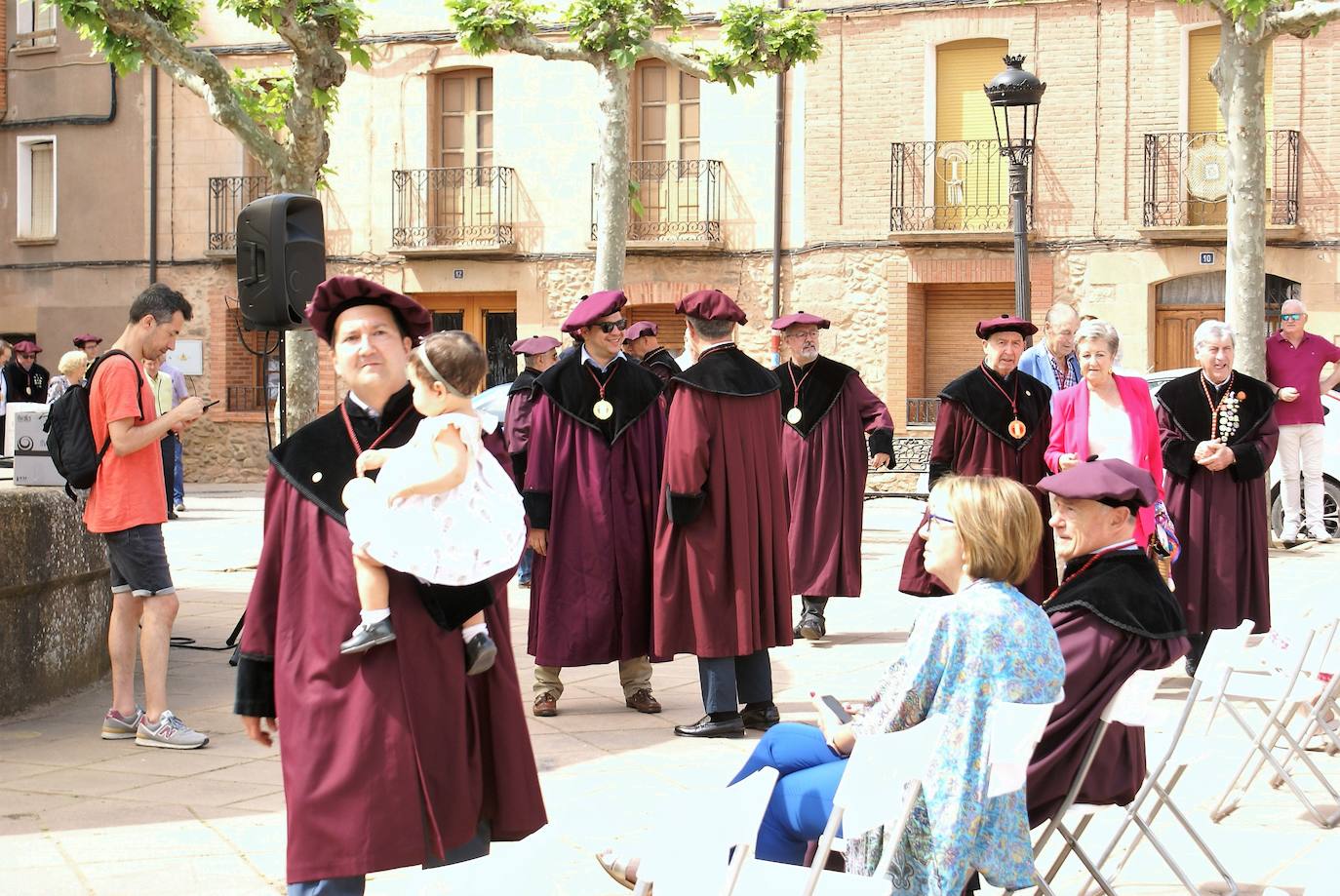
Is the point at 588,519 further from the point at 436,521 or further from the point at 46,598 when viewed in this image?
the point at 436,521

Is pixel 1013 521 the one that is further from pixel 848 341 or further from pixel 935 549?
pixel 848 341

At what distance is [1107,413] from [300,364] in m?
7.64

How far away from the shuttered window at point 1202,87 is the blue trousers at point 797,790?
19898mm

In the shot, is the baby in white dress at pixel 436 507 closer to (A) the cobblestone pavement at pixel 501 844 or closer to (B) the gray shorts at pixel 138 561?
(A) the cobblestone pavement at pixel 501 844

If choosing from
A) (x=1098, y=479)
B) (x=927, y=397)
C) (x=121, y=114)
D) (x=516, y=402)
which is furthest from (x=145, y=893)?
(x=121, y=114)

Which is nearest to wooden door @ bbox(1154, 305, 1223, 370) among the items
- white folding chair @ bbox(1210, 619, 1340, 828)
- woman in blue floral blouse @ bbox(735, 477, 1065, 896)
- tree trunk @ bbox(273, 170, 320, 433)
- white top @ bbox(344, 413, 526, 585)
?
tree trunk @ bbox(273, 170, 320, 433)

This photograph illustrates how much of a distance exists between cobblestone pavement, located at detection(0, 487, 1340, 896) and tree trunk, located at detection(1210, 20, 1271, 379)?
23.2 ft

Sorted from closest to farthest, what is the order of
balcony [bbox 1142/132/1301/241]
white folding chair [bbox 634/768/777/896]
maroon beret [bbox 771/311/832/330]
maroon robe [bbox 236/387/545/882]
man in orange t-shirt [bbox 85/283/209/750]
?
white folding chair [bbox 634/768/777/896] → maroon robe [bbox 236/387/545/882] → man in orange t-shirt [bbox 85/283/209/750] → maroon beret [bbox 771/311/832/330] → balcony [bbox 1142/132/1301/241]

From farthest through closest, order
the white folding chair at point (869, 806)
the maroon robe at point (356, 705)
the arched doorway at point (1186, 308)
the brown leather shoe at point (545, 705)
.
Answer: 1. the arched doorway at point (1186, 308)
2. the brown leather shoe at point (545, 705)
3. the maroon robe at point (356, 705)
4. the white folding chair at point (869, 806)

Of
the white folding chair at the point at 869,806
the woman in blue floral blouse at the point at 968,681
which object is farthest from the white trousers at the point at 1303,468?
the white folding chair at the point at 869,806

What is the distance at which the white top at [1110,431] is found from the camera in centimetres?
786

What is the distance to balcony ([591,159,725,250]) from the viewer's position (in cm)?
2442

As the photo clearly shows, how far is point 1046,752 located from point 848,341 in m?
19.7

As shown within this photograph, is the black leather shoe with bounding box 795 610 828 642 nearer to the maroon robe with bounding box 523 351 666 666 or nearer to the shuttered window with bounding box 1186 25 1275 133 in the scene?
Result: the maroon robe with bounding box 523 351 666 666
